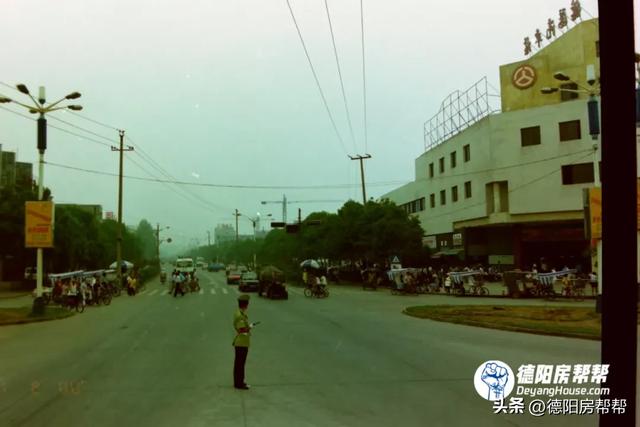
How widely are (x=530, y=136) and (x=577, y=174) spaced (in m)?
4.93

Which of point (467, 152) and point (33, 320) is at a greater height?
point (467, 152)

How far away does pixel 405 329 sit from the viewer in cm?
1617

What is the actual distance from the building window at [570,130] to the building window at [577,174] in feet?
7.35

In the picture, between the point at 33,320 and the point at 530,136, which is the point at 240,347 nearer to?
the point at 33,320

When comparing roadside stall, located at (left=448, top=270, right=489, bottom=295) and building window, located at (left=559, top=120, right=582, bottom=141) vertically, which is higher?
building window, located at (left=559, top=120, right=582, bottom=141)

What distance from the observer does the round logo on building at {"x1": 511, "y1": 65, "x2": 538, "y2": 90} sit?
47.5m

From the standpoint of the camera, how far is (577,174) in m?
43.7

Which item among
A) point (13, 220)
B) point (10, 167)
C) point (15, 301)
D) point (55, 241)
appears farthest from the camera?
point (10, 167)

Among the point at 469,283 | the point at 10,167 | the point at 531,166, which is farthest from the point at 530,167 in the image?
the point at 10,167

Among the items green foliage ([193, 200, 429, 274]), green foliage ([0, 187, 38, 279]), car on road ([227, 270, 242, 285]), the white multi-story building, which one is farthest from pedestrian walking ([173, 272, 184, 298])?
the white multi-story building

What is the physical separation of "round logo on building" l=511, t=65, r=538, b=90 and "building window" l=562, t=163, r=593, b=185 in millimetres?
8570

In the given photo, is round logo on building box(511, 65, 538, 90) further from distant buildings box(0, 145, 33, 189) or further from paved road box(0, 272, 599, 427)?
distant buildings box(0, 145, 33, 189)

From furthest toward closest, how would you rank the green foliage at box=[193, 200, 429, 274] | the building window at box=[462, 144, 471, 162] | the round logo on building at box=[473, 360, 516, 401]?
the building window at box=[462, 144, 471, 162] → the green foliage at box=[193, 200, 429, 274] → the round logo on building at box=[473, 360, 516, 401]

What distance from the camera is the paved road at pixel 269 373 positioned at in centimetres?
677
